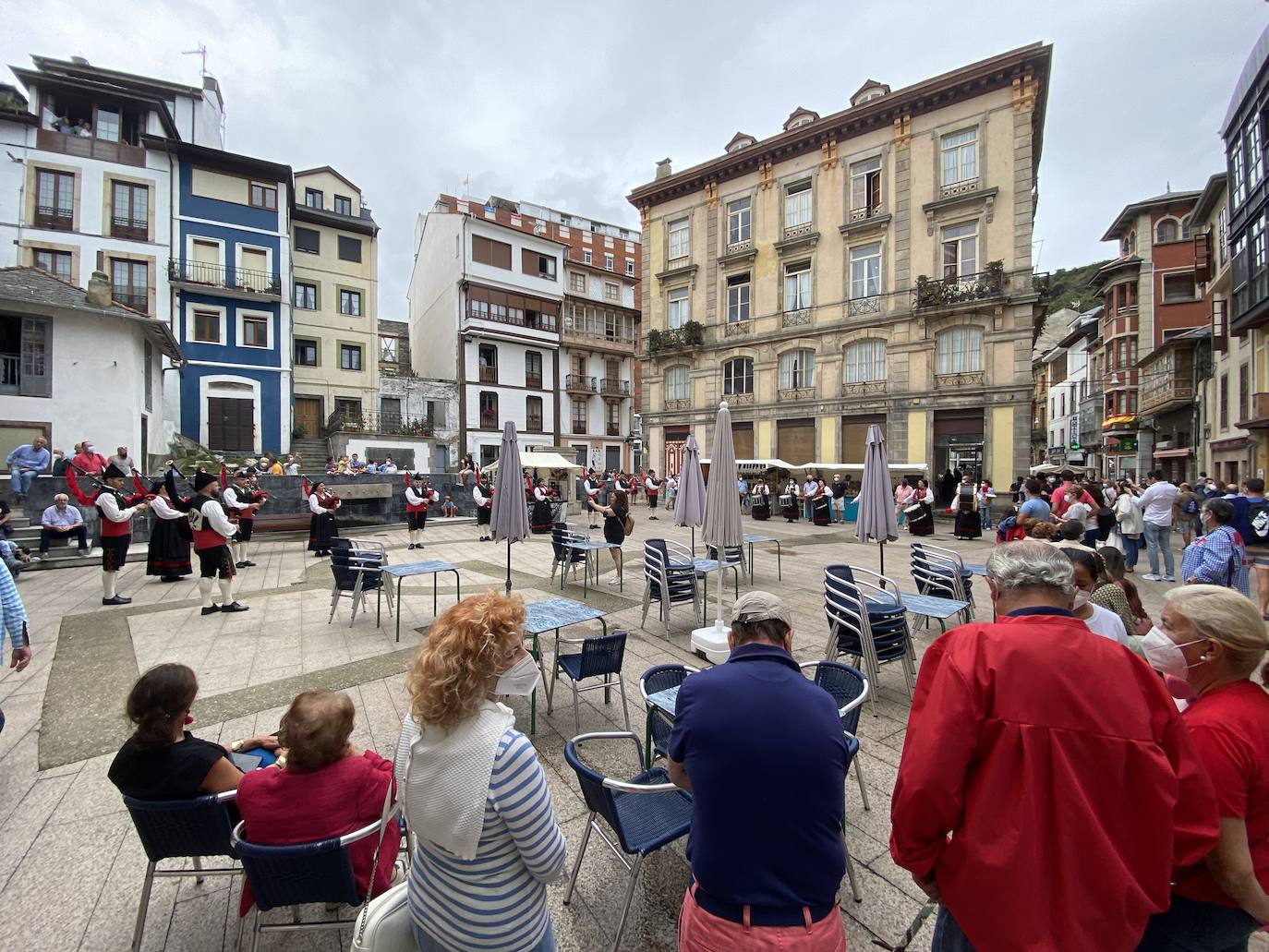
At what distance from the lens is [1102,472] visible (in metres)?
43.6

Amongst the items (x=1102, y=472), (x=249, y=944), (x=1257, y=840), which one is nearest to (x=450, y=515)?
(x=249, y=944)

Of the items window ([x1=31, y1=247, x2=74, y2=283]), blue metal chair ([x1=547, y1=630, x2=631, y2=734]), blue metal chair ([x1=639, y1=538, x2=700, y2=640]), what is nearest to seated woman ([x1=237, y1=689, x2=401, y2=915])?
blue metal chair ([x1=547, y1=630, x2=631, y2=734])

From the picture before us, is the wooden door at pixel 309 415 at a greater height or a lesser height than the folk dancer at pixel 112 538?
greater

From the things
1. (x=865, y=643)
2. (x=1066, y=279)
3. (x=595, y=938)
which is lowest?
(x=595, y=938)

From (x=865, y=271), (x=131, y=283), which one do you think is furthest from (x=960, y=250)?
(x=131, y=283)

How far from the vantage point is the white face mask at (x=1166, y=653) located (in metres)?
1.84

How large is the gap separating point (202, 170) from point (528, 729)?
32.1 m

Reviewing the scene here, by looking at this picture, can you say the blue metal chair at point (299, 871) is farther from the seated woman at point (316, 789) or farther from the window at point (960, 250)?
the window at point (960, 250)

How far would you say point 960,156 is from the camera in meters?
22.7

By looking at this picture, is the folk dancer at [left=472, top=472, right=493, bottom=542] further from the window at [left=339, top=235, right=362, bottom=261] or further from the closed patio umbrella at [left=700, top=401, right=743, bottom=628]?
the window at [left=339, top=235, right=362, bottom=261]

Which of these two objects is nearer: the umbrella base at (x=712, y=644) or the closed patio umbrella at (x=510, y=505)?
the umbrella base at (x=712, y=644)

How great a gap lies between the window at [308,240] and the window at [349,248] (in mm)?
1048

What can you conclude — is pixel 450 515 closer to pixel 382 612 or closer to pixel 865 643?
pixel 382 612

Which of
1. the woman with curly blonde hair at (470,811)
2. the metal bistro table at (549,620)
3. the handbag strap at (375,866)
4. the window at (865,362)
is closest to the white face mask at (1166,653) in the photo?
the woman with curly blonde hair at (470,811)
